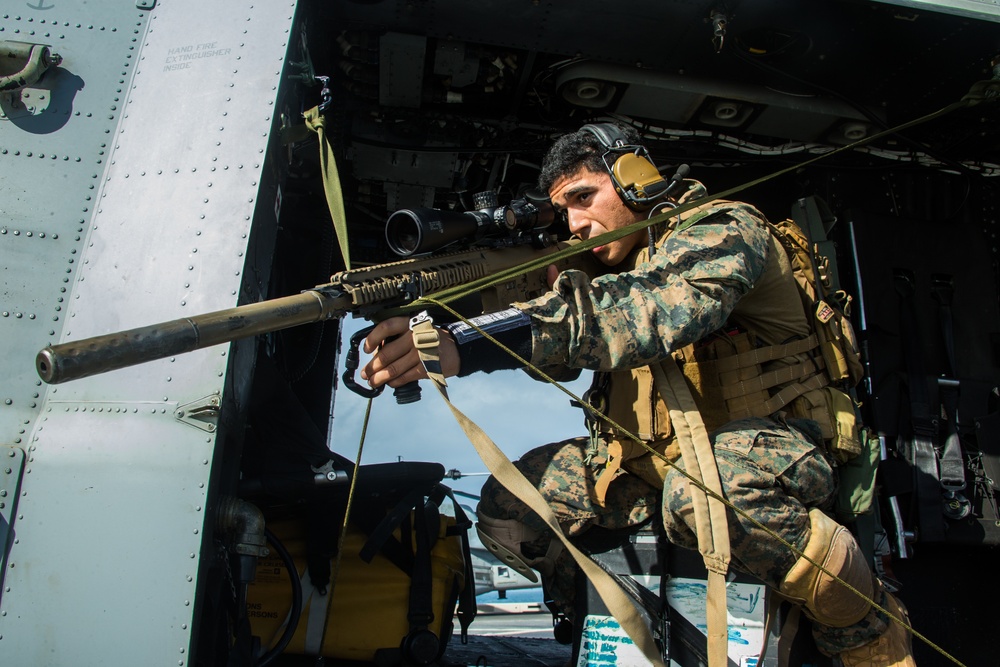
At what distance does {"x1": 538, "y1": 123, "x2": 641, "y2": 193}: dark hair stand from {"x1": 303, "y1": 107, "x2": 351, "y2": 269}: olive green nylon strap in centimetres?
99

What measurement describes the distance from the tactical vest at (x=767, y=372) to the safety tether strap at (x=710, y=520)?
210 millimetres

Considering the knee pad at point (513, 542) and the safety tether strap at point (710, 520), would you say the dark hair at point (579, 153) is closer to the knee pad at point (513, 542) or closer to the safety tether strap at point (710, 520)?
the safety tether strap at point (710, 520)

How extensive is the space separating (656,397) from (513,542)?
→ 31.5 inches

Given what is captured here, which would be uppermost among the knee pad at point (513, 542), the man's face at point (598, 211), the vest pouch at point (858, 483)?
the man's face at point (598, 211)

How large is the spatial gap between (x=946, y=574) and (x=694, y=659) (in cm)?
187

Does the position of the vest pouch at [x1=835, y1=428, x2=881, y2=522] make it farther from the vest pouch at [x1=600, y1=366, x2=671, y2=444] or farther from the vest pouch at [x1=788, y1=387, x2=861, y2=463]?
the vest pouch at [x1=600, y1=366, x2=671, y2=444]

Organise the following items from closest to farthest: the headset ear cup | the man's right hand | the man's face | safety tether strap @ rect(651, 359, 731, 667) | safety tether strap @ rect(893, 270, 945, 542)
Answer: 1. the man's right hand
2. safety tether strap @ rect(651, 359, 731, 667)
3. the headset ear cup
4. the man's face
5. safety tether strap @ rect(893, 270, 945, 542)

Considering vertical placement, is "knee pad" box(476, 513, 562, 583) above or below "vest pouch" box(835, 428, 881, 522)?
below

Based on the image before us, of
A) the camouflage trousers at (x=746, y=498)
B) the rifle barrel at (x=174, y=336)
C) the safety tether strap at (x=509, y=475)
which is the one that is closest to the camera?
the rifle barrel at (x=174, y=336)

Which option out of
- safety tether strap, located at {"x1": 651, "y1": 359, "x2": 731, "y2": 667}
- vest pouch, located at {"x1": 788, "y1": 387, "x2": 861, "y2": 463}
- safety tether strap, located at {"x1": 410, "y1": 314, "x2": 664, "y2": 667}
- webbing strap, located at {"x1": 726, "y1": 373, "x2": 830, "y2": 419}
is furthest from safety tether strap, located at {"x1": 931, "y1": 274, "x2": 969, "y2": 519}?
safety tether strap, located at {"x1": 410, "y1": 314, "x2": 664, "y2": 667}

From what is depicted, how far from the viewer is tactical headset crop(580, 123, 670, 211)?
2.92 m

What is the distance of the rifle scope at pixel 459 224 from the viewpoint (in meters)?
2.42

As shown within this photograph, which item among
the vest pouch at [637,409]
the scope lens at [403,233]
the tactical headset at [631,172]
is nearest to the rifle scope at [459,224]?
the scope lens at [403,233]

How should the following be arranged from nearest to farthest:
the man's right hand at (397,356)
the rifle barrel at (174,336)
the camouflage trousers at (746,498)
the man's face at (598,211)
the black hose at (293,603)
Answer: the rifle barrel at (174,336)
the man's right hand at (397,356)
the camouflage trousers at (746,498)
the black hose at (293,603)
the man's face at (598,211)
